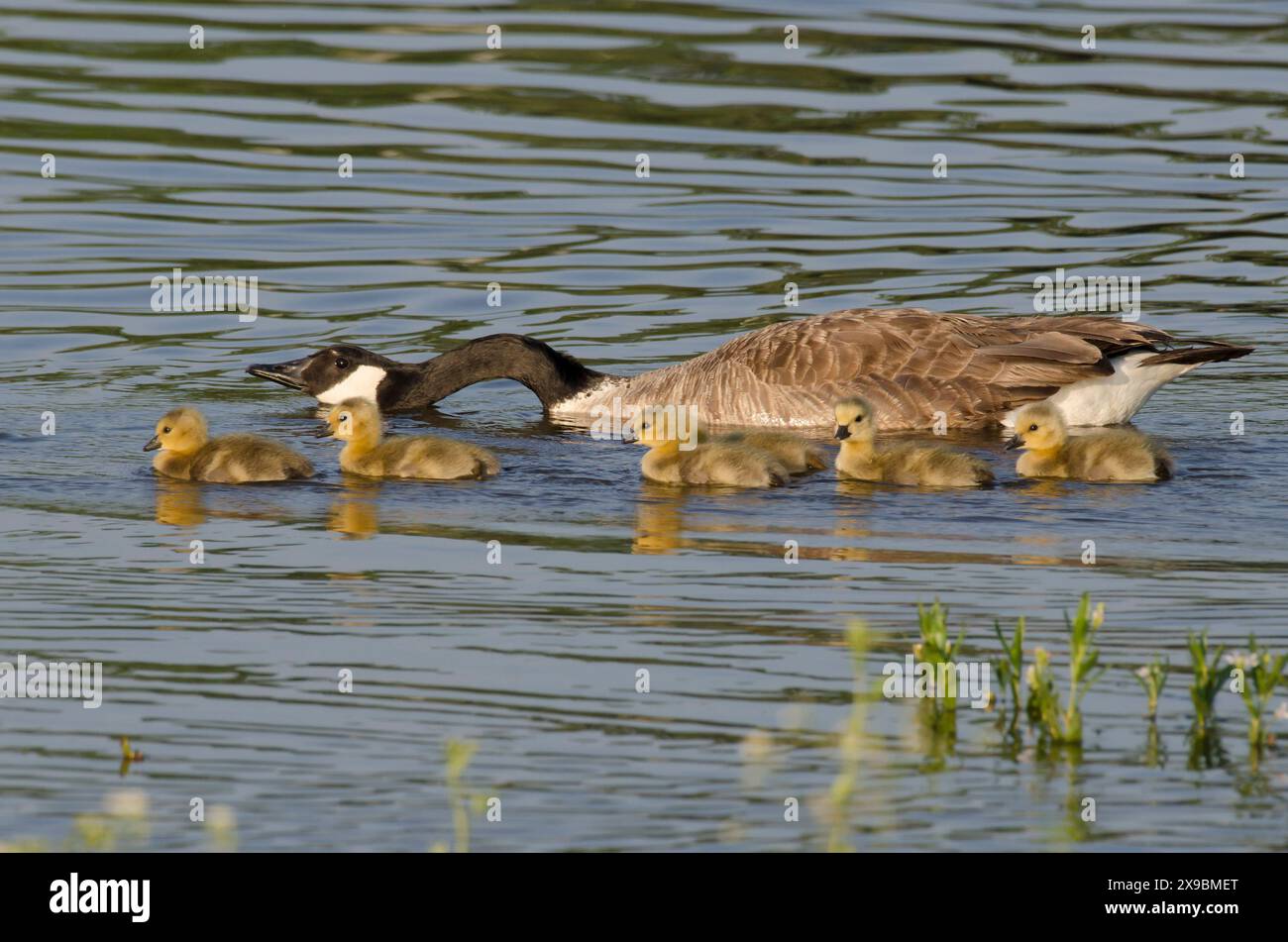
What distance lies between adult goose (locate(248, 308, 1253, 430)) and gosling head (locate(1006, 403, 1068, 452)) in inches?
64.4

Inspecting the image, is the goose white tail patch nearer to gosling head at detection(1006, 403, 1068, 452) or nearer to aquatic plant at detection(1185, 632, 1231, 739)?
gosling head at detection(1006, 403, 1068, 452)

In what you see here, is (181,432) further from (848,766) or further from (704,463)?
(848,766)

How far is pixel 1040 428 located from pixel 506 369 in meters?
4.48

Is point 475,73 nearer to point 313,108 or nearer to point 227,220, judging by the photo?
point 313,108

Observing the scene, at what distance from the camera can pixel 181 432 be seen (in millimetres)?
11766

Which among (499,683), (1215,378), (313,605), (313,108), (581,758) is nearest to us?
(581,758)

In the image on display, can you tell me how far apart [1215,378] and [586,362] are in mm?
4367

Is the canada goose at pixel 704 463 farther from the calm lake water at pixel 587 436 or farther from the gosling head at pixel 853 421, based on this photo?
→ the gosling head at pixel 853 421

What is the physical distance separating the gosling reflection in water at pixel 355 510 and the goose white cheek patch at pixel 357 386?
2.73 meters

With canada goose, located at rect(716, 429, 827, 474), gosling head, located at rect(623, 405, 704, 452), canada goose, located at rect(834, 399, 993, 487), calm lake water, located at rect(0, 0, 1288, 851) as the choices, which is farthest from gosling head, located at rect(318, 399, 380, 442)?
canada goose, located at rect(834, 399, 993, 487)

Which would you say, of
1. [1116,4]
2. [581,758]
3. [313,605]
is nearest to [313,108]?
[1116,4]

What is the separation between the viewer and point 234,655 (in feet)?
26.3

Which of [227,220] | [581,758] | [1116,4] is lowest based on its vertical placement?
[581,758]

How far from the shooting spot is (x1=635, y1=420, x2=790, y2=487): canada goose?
11.4m
